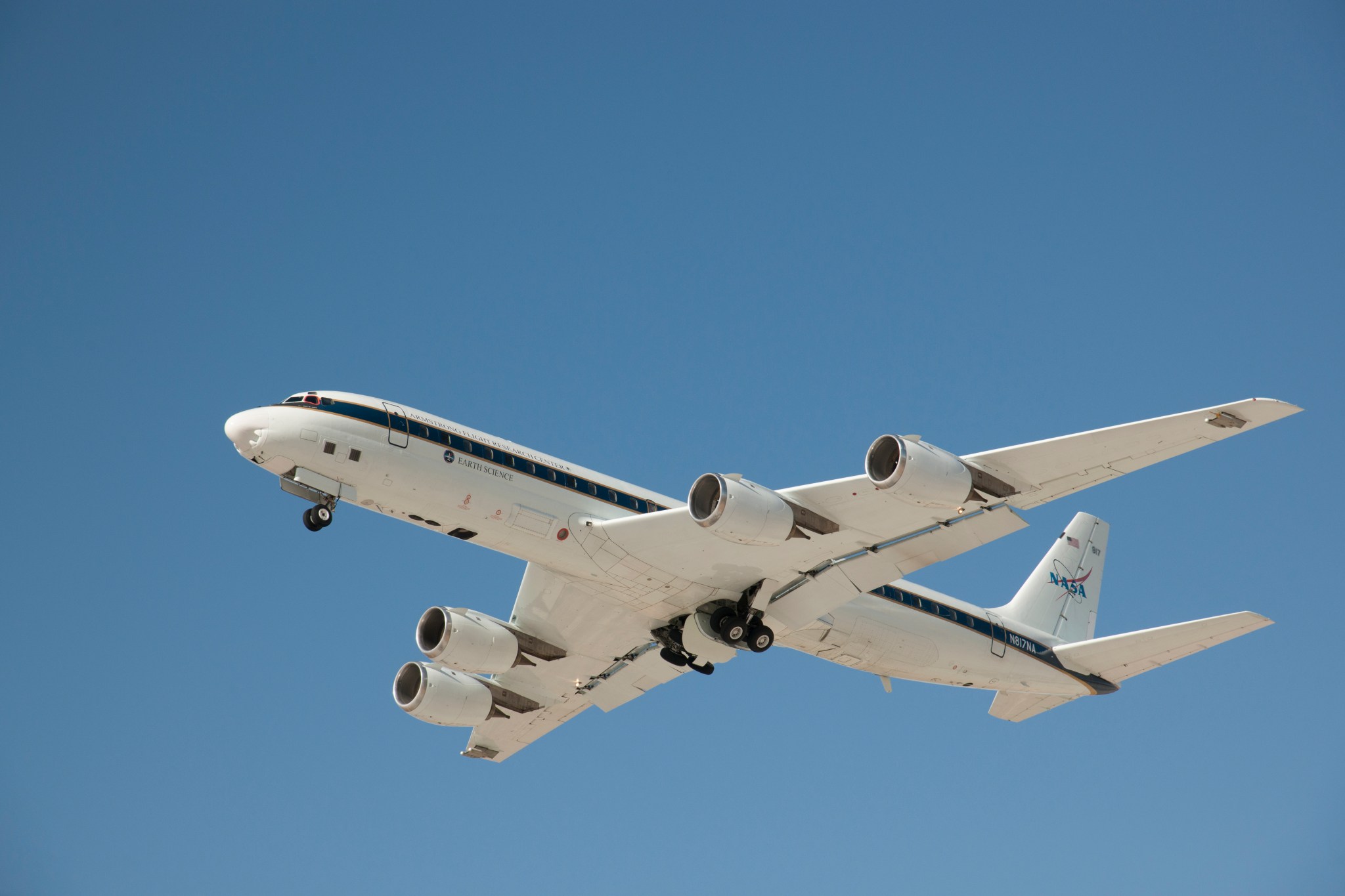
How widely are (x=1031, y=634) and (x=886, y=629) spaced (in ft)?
18.7

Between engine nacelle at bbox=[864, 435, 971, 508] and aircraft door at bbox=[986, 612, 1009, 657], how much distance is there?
9.52m

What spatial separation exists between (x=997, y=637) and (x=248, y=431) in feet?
63.3

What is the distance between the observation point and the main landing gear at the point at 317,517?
2358 cm

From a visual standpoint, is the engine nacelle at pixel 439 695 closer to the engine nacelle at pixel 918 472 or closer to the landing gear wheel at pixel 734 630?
the landing gear wheel at pixel 734 630

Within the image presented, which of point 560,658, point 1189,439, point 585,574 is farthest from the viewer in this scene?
point 560,658

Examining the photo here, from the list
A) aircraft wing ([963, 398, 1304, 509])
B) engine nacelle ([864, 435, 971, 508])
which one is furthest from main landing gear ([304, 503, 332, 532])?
aircraft wing ([963, 398, 1304, 509])

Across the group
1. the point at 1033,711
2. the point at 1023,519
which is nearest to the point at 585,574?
the point at 1023,519

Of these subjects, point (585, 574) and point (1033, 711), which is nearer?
point (585, 574)

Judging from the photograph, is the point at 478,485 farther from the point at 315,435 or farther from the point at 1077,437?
the point at 1077,437

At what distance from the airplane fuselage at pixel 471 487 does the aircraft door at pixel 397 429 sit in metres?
0.02

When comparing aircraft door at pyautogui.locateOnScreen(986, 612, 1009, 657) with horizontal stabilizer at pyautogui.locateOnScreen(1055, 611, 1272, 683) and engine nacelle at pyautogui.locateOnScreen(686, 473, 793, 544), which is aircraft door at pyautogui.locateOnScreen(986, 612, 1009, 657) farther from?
engine nacelle at pyautogui.locateOnScreen(686, 473, 793, 544)

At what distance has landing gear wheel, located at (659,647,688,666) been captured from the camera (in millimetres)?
27467

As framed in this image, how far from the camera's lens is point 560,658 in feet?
99.9

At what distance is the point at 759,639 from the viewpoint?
86.2 feet
